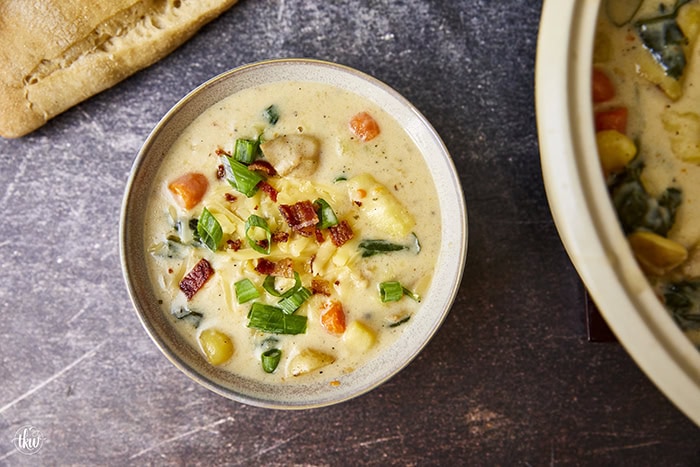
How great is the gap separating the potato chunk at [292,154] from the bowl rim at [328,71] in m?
0.26

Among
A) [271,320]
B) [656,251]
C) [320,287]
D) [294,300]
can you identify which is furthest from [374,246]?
[656,251]

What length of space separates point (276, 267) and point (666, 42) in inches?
58.0

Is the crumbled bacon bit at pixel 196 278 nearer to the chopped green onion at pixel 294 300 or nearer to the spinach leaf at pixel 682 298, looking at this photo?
the chopped green onion at pixel 294 300

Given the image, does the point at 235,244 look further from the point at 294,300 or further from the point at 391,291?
the point at 391,291

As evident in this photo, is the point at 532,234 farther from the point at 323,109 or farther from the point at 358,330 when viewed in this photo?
the point at 323,109

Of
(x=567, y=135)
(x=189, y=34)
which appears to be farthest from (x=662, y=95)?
(x=189, y=34)

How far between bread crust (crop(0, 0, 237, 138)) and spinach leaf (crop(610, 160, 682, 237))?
1556 mm

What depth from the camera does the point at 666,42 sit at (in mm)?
1966

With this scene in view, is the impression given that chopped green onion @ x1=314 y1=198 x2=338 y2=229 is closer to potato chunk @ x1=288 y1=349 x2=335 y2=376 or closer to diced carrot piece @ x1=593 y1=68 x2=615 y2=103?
potato chunk @ x1=288 y1=349 x2=335 y2=376

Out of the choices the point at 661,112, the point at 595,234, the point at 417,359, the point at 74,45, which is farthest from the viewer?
the point at 417,359

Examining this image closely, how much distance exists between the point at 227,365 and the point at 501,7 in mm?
1727

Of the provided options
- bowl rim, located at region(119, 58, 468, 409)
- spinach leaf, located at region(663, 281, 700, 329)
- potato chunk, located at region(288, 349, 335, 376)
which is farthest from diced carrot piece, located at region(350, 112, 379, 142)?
A: spinach leaf, located at region(663, 281, 700, 329)

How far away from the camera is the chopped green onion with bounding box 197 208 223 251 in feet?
7.22

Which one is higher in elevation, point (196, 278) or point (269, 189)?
point (269, 189)
